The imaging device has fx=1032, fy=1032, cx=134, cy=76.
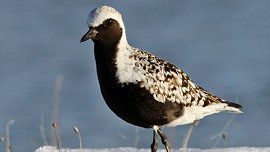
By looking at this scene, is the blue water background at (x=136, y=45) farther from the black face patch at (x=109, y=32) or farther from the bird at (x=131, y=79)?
the black face patch at (x=109, y=32)

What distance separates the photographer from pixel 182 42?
23.1 m

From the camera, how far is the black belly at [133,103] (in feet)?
29.4

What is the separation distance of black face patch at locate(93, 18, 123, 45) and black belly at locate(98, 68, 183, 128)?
0.31 meters

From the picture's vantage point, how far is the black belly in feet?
29.4

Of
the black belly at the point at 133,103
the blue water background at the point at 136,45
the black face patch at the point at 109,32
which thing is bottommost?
the black belly at the point at 133,103

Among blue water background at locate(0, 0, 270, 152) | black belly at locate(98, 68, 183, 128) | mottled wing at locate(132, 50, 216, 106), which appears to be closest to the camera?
black belly at locate(98, 68, 183, 128)

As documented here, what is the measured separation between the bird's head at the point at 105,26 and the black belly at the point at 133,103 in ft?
1.13

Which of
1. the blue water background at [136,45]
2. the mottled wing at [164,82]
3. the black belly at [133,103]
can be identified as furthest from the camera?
the blue water background at [136,45]

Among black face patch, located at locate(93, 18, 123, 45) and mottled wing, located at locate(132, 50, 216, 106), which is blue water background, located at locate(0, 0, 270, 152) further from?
black face patch, located at locate(93, 18, 123, 45)

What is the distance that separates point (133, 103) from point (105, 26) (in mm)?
720

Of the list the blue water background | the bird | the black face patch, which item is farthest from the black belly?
the blue water background

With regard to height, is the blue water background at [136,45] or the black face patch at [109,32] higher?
the blue water background at [136,45]

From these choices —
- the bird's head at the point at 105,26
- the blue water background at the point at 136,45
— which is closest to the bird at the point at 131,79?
the bird's head at the point at 105,26

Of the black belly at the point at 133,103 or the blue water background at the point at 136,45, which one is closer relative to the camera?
the black belly at the point at 133,103
